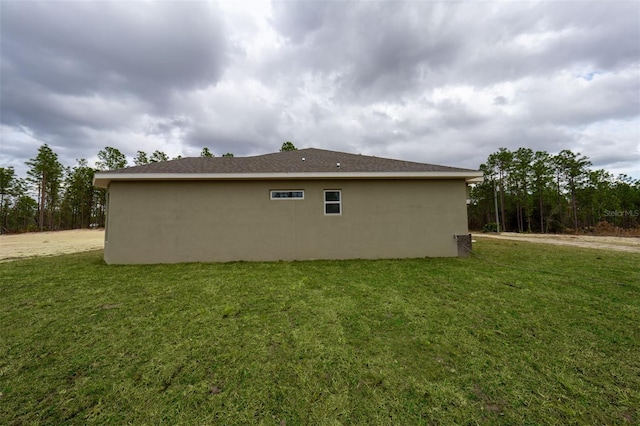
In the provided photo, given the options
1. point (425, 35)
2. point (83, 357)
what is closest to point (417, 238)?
point (83, 357)

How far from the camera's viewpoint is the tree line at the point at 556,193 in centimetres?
2555

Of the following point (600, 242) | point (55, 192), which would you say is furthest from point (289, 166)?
point (55, 192)

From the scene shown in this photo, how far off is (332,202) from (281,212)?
1604 mm

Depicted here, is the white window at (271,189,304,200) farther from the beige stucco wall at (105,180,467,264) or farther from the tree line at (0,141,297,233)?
the tree line at (0,141,297,233)

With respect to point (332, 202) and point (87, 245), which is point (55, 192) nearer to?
point (87, 245)

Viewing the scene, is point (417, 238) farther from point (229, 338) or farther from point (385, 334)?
point (229, 338)

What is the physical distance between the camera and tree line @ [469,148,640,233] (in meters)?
25.5

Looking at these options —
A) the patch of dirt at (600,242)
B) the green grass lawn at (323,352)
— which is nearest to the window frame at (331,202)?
the green grass lawn at (323,352)

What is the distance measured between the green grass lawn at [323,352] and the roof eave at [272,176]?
3.21 metres

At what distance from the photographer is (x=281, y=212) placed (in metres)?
7.25

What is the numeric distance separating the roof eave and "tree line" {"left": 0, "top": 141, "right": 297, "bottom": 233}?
974 inches

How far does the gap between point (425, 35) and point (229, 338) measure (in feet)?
40.4

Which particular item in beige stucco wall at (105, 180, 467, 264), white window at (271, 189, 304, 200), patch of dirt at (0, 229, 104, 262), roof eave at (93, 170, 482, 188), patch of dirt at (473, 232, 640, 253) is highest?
roof eave at (93, 170, 482, 188)

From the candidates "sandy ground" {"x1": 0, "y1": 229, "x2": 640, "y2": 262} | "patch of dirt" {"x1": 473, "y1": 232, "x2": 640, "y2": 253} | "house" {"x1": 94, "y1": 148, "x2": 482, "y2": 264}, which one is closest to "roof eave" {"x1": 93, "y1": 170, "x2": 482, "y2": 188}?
"house" {"x1": 94, "y1": 148, "x2": 482, "y2": 264}
